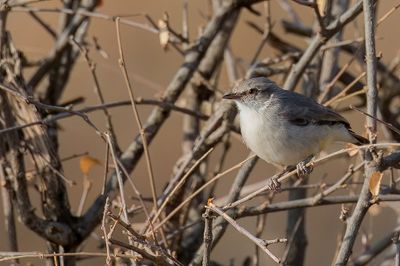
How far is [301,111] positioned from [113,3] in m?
8.76

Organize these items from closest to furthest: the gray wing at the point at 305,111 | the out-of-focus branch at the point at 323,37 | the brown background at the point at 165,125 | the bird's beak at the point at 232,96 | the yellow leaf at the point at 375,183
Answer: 1. the yellow leaf at the point at 375,183
2. the out-of-focus branch at the point at 323,37
3. the gray wing at the point at 305,111
4. the bird's beak at the point at 232,96
5. the brown background at the point at 165,125

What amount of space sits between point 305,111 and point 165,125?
750cm

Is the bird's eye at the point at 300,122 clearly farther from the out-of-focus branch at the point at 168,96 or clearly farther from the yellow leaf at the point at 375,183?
the yellow leaf at the point at 375,183

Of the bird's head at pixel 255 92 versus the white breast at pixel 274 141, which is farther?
the bird's head at pixel 255 92

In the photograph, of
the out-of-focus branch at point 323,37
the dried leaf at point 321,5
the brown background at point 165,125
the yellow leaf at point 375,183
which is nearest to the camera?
the yellow leaf at point 375,183

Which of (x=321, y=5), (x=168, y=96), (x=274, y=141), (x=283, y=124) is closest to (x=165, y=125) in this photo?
(x=168, y=96)

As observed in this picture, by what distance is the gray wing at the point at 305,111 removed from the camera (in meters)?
4.22

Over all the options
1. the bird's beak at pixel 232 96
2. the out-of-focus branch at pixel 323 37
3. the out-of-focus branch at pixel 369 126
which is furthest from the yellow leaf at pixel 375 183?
the bird's beak at pixel 232 96

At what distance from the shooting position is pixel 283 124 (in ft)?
13.9

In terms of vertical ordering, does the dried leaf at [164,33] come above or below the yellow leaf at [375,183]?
above

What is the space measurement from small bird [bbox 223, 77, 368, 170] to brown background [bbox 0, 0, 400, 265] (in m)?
3.92

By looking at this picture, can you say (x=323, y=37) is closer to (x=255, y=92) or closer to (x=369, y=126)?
(x=255, y=92)

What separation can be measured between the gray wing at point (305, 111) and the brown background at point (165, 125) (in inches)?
158

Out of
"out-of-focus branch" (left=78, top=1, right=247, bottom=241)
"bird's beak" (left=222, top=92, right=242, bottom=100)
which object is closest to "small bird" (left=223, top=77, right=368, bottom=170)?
"bird's beak" (left=222, top=92, right=242, bottom=100)
